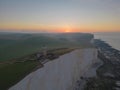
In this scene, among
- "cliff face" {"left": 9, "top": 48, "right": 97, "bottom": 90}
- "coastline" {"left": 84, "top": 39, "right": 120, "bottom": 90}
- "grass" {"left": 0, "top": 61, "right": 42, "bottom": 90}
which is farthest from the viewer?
"coastline" {"left": 84, "top": 39, "right": 120, "bottom": 90}

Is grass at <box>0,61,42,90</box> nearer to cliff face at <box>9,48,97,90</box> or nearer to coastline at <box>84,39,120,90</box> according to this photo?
cliff face at <box>9,48,97,90</box>

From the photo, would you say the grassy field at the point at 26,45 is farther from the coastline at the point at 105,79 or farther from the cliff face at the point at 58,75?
the coastline at the point at 105,79

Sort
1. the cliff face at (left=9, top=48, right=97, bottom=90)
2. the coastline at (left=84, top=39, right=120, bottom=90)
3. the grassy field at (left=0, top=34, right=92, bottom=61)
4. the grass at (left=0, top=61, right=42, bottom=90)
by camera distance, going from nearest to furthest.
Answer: the grass at (left=0, top=61, right=42, bottom=90) < the cliff face at (left=9, top=48, right=97, bottom=90) < the coastline at (left=84, top=39, right=120, bottom=90) < the grassy field at (left=0, top=34, right=92, bottom=61)

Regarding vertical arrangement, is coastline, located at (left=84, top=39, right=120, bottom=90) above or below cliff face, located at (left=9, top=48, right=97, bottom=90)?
below

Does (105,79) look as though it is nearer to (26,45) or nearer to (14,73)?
(14,73)

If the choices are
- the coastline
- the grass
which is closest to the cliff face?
the grass

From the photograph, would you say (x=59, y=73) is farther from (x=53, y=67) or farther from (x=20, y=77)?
(x=20, y=77)

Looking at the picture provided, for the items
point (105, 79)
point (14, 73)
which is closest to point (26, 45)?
point (105, 79)
